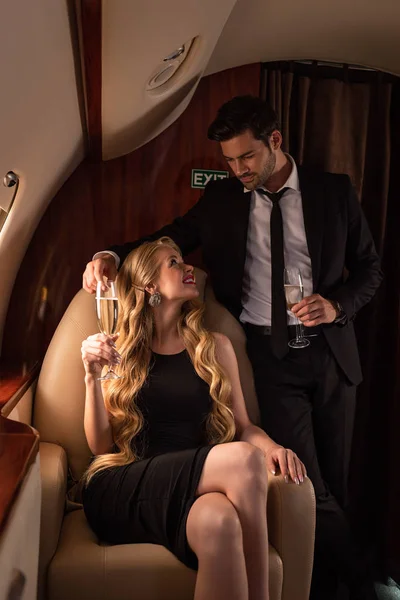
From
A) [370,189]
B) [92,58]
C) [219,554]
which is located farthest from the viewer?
[370,189]

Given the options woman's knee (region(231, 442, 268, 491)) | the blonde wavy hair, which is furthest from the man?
woman's knee (region(231, 442, 268, 491))

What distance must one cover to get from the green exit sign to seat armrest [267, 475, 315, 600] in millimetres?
1811

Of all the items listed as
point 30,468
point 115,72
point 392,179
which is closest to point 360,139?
point 392,179

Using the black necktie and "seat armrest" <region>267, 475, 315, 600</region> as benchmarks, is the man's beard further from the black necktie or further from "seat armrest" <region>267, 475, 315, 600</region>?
"seat armrest" <region>267, 475, 315, 600</region>

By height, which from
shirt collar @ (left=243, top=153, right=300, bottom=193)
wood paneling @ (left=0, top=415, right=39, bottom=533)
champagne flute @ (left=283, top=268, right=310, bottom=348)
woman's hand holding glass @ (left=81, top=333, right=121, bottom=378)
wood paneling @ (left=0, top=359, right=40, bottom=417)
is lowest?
wood paneling @ (left=0, top=359, right=40, bottom=417)

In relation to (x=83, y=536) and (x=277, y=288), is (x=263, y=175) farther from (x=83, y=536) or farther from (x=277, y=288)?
(x=83, y=536)

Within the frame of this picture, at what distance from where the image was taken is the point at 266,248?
309 centimetres

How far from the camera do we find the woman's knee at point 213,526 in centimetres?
212

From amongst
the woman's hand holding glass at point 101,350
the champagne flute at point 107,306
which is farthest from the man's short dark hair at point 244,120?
the woman's hand holding glass at point 101,350

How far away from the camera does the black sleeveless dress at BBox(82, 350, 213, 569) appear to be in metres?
2.33

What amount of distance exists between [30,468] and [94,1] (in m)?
1.22

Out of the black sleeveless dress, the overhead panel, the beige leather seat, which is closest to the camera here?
the overhead panel

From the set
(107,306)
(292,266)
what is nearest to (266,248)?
(292,266)

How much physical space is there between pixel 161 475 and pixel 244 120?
5.18 feet
